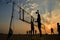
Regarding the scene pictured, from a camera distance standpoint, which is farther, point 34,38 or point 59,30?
point 34,38

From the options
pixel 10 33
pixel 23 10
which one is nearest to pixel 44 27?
pixel 23 10

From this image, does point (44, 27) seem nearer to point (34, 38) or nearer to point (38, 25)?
point (34, 38)

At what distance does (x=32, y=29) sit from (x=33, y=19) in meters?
1.55

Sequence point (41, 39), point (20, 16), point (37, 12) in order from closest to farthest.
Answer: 1. point (20, 16)
2. point (37, 12)
3. point (41, 39)

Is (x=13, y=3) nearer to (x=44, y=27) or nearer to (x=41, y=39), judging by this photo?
(x=41, y=39)

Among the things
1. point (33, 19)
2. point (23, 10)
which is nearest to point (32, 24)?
point (33, 19)

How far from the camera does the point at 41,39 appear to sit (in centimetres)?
3098

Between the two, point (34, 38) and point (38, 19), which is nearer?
point (38, 19)

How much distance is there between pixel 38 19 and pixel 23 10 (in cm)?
526

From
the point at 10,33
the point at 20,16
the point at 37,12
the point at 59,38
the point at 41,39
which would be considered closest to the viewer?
the point at 10,33

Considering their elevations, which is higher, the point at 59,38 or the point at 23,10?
the point at 23,10

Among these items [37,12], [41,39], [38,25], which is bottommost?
[41,39]

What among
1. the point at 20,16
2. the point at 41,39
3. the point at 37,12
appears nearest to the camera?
the point at 20,16

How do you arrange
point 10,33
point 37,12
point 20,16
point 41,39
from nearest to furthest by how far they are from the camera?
point 10,33, point 20,16, point 37,12, point 41,39
